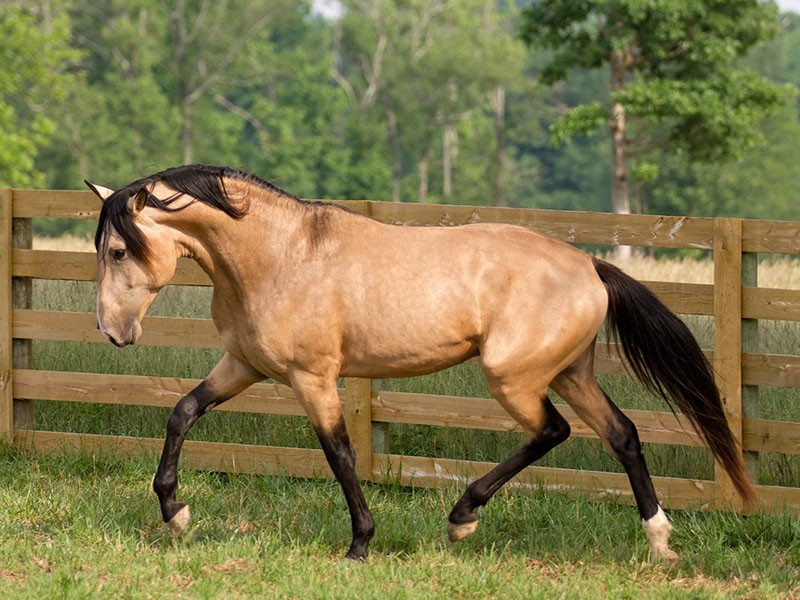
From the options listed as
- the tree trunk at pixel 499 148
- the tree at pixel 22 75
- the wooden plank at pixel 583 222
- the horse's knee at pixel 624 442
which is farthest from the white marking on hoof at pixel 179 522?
the tree trunk at pixel 499 148

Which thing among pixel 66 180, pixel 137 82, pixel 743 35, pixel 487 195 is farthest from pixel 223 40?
pixel 743 35

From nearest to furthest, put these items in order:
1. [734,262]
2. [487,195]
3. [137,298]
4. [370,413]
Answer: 1. [137,298]
2. [734,262]
3. [370,413]
4. [487,195]

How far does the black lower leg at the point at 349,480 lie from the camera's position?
526 cm

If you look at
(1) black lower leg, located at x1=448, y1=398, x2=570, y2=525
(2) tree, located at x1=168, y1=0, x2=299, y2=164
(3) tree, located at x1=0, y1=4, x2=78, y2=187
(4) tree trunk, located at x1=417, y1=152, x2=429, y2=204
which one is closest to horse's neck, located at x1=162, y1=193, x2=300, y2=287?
(1) black lower leg, located at x1=448, y1=398, x2=570, y2=525

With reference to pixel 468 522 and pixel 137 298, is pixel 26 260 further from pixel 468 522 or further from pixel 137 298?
pixel 468 522

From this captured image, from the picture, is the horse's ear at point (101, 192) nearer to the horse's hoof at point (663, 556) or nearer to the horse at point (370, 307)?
the horse at point (370, 307)

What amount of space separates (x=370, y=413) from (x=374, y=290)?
1601mm

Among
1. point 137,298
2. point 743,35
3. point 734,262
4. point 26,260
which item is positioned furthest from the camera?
point 743,35

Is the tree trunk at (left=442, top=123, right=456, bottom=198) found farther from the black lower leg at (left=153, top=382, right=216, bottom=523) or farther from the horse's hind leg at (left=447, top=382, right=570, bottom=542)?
the horse's hind leg at (left=447, top=382, right=570, bottom=542)

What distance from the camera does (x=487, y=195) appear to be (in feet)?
189

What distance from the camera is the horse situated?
16.9 ft

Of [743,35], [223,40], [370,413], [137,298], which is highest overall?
[223,40]

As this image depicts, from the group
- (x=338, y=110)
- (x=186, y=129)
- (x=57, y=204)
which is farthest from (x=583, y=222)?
(x=338, y=110)

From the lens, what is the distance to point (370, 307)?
5266 millimetres
